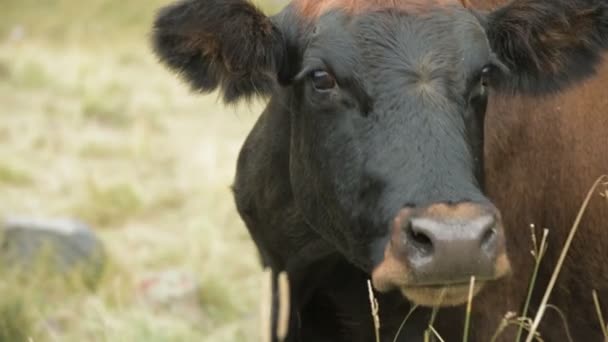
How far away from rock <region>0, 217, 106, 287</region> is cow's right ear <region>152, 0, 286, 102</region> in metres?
3.60

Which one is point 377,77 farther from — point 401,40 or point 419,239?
point 419,239

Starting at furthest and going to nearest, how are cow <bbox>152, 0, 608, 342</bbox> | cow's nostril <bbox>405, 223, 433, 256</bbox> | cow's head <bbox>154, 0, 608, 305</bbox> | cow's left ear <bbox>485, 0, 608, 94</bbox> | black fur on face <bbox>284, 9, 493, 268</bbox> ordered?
cow's left ear <bbox>485, 0, 608, 94</bbox> → black fur on face <bbox>284, 9, 493, 268</bbox> → cow <bbox>152, 0, 608, 342</bbox> → cow's head <bbox>154, 0, 608, 305</bbox> → cow's nostril <bbox>405, 223, 433, 256</bbox>

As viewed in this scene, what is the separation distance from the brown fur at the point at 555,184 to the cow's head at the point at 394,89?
0.25 meters

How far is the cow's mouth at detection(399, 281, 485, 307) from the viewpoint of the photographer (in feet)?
13.6

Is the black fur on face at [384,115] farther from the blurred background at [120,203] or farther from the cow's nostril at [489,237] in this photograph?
the blurred background at [120,203]

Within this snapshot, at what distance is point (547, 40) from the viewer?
5.16 metres

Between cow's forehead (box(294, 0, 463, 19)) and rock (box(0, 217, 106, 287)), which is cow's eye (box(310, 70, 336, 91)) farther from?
rock (box(0, 217, 106, 287))

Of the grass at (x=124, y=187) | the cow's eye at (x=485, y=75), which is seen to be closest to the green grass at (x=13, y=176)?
the grass at (x=124, y=187)

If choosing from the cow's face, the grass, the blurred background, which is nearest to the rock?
the blurred background

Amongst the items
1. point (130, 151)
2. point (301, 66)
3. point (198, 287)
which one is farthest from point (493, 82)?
point (130, 151)

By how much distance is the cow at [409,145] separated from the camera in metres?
4.24

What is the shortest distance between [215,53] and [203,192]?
19.6ft

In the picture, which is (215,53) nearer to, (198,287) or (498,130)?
(498,130)

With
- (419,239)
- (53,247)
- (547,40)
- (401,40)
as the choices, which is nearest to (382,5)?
(401,40)
